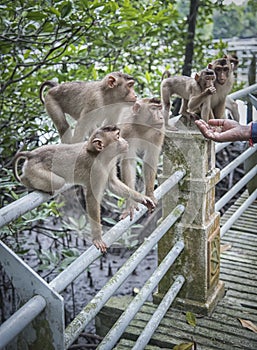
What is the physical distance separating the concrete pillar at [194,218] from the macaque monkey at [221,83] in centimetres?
51

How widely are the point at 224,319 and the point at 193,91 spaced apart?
1.42 metres

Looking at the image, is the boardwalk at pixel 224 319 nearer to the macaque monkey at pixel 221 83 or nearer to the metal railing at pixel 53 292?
the metal railing at pixel 53 292

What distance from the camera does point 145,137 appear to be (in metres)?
2.81

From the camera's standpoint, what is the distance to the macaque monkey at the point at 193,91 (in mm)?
3031

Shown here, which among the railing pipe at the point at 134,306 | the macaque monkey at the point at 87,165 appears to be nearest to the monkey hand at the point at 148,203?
the macaque monkey at the point at 87,165

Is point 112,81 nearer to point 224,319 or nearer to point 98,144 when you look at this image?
point 98,144

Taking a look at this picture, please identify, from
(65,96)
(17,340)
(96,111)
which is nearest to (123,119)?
(96,111)

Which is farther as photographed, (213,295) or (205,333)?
(213,295)

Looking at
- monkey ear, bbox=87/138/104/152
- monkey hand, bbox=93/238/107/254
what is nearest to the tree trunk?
monkey ear, bbox=87/138/104/152

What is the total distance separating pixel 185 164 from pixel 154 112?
1.35ft

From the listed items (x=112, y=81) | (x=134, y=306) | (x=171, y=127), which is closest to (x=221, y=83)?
(x=171, y=127)

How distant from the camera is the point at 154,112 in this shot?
2.70 meters

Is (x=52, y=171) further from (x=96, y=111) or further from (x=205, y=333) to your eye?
(x=205, y=333)

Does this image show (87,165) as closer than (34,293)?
No
